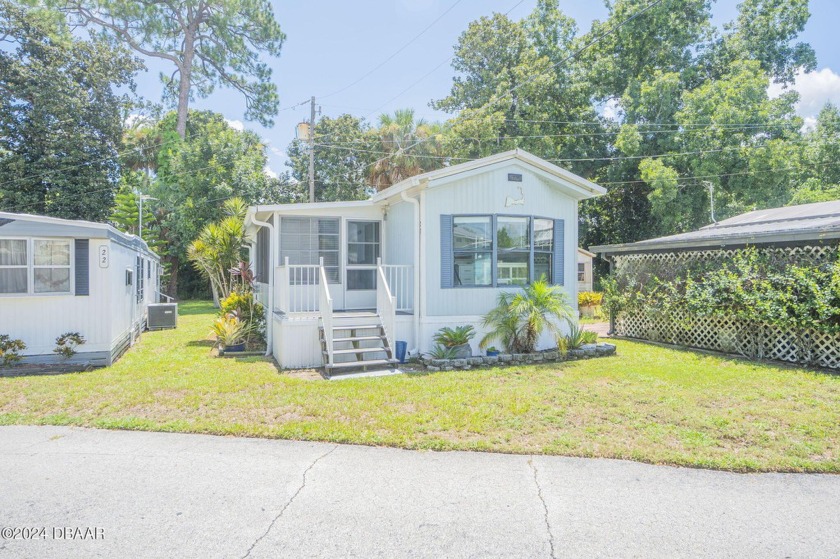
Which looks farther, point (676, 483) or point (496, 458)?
point (496, 458)

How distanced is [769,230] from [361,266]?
8.22 m

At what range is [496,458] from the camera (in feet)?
14.1

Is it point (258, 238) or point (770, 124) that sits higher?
point (770, 124)

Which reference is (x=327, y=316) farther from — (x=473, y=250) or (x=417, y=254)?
(x=473, y=250)

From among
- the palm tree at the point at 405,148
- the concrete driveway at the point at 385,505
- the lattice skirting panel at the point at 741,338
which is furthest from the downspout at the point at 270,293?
the palm tree at the point at 405,148

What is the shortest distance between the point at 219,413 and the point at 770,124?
2095 cm

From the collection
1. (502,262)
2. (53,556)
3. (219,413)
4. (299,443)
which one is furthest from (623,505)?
(502,262)

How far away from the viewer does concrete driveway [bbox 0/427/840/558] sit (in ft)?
9.46

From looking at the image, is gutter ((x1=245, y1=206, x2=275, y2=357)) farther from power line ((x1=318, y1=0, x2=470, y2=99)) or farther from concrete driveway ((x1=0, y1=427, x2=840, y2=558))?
power line ((x1=318, y1=0, x2=470, y2=99))

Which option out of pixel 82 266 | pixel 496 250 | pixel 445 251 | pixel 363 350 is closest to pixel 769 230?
pixel 496 250

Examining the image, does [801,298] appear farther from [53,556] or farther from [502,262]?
[53,556]

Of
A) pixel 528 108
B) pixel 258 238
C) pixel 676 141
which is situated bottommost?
pixel 258 238

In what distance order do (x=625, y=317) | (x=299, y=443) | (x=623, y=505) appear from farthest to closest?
(x=625, y=317) → (x=299, y=443) → (x=623, y=505)

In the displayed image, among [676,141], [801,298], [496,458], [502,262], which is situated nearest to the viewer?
[496,458]
